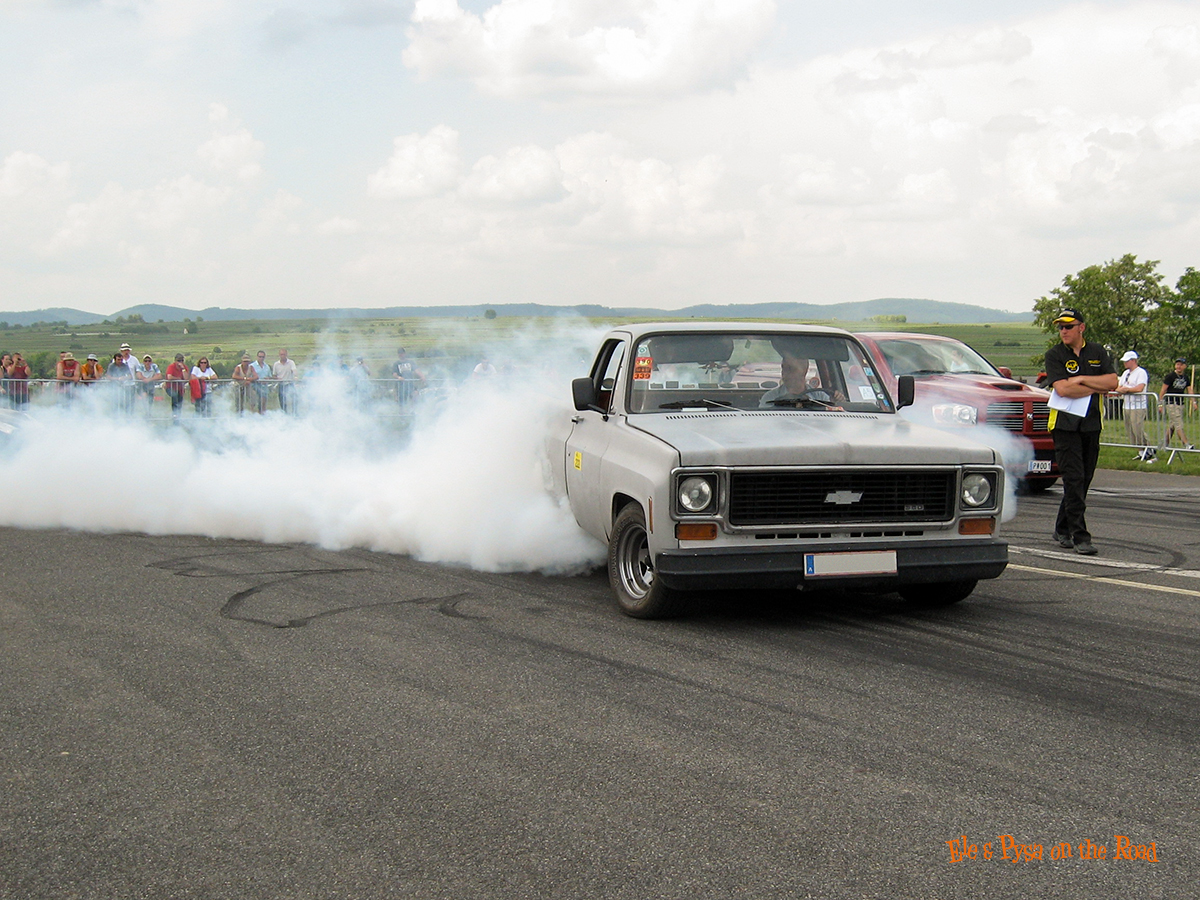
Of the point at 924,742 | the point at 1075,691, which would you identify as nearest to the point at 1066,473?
the point at 1075,691

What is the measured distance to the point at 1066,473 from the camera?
8297mm

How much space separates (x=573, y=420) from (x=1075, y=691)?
12.0ft

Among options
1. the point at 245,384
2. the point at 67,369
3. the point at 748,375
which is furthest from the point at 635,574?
the point at 67,369

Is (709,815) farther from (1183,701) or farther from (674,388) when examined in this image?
(674,388)

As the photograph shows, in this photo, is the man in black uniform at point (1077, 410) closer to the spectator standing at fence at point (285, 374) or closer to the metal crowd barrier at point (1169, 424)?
the metal crowd barrier at point (1169, 424)

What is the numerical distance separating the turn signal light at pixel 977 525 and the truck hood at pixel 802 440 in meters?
0.31

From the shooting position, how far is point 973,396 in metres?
12.8

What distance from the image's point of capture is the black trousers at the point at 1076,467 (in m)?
8.23

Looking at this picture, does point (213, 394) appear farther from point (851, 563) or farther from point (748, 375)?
point (851, 563)

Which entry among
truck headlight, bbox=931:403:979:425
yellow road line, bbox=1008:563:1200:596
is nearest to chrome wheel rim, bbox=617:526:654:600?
yellow road line, bbox=1008:563:1200:596

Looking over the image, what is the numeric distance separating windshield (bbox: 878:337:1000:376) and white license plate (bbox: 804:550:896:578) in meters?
8.30

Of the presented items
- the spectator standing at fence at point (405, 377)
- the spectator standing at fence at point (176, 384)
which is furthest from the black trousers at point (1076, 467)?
the spectator standing at fence at point (176, 384)

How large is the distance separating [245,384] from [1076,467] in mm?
14651

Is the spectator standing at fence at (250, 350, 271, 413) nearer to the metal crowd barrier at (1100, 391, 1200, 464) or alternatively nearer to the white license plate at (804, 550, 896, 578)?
the white license plate at (804, 550, 896, 578)
